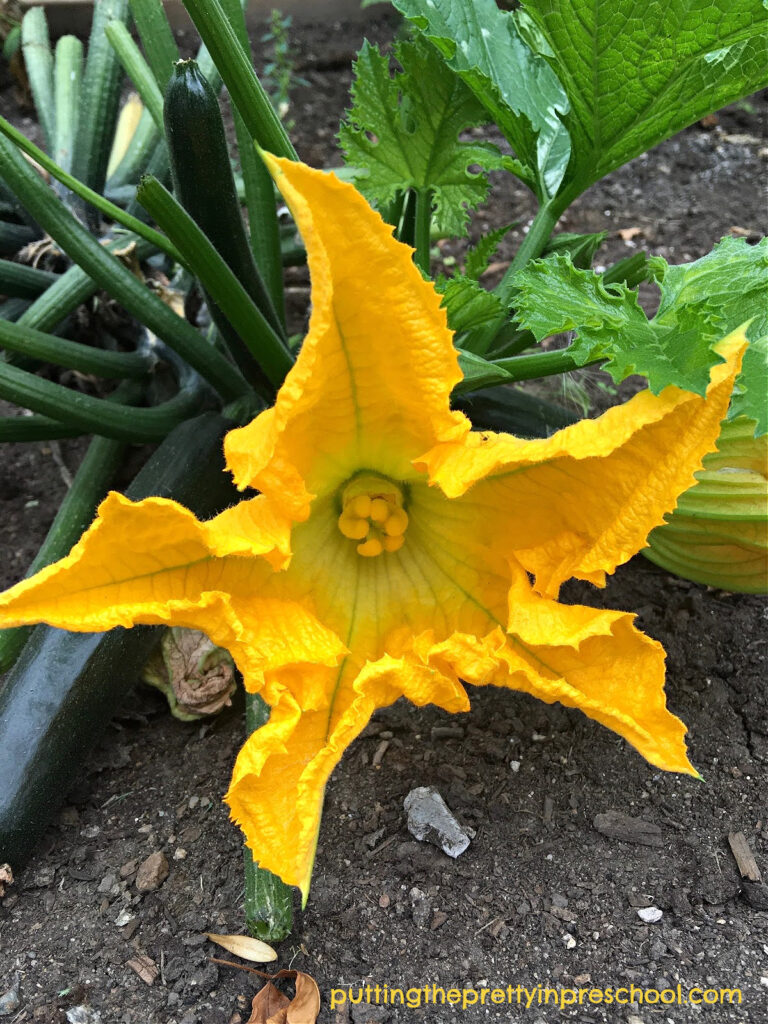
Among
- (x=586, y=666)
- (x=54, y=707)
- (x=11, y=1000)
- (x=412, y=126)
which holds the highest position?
(x=412, y=126)

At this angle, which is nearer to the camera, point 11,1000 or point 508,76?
point 11,1000

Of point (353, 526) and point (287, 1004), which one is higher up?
point (353, 526)

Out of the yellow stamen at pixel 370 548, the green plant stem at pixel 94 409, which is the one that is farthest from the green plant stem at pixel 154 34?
the yellow stamen at pixel 370 548

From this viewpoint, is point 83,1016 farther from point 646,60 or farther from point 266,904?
point 646,60

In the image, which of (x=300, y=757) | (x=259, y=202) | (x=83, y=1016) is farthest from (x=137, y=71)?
(x=83, y=1016)

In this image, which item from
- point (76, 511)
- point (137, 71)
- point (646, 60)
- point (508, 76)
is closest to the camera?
point (646, 60)

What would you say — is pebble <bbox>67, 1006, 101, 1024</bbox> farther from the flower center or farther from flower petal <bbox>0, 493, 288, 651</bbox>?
the flower center

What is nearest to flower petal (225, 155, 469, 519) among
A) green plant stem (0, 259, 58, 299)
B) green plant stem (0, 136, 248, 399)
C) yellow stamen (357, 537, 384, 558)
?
yellow stamen (357, 537, 384, 558)

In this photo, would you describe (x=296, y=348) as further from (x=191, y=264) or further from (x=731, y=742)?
(x=731, y=742)
